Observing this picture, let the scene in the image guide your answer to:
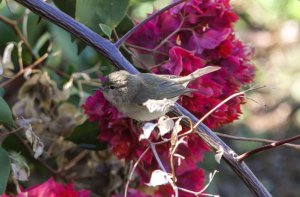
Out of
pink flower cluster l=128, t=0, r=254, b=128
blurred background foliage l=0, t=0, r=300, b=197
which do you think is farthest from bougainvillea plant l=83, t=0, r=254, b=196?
blurred background foliage l=0, t=0, r=300, b=197

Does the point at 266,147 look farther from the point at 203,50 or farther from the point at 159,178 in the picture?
the point at 203,50

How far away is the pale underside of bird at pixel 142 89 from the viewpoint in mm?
805

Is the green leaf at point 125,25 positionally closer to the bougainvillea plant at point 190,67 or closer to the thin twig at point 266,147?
the bougainvillea plant at point 190,67

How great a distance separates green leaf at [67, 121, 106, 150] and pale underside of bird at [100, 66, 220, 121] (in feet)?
0.41

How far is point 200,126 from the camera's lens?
70 cm

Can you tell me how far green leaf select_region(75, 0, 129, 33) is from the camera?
0.82m

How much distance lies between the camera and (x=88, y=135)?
3.18ft

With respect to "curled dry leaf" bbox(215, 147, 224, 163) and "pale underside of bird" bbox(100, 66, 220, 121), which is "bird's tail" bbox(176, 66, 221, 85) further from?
"curled dry leaf" bbox(215, 147, 224, 163)

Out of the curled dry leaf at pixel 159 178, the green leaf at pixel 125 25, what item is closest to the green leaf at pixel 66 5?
the green leaf at pixel 125 25

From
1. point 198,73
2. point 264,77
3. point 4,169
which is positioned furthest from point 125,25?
point 264,77

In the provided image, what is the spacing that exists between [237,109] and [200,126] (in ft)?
0.56

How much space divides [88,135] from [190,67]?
0.70ft

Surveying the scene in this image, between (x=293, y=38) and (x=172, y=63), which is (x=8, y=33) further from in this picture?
(x=293, y=38)

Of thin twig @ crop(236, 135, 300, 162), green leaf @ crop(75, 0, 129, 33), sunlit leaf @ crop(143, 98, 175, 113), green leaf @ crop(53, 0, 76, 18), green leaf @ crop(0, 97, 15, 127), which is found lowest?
thin twig @ crop(236, 135, 300, 162)
